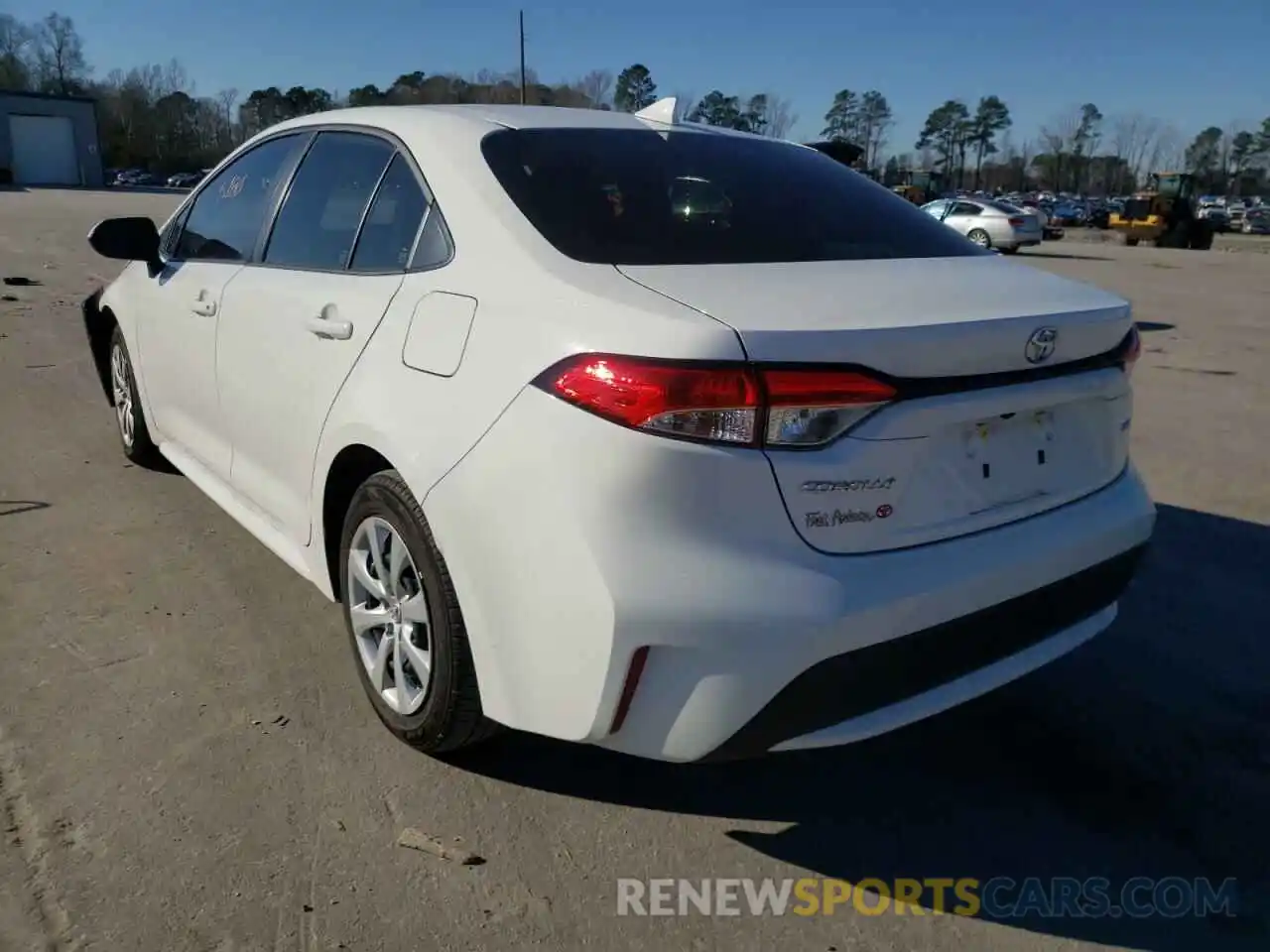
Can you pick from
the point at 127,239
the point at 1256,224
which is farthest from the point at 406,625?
the point at 1256,224

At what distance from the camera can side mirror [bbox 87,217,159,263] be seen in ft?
13.2

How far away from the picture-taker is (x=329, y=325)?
273 cm

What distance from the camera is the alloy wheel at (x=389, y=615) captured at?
8.20 feet

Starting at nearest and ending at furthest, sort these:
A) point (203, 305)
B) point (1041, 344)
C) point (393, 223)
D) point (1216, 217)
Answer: point (1041, 344)
point (393, 223)
point (203, 305)
point (1216, 217)

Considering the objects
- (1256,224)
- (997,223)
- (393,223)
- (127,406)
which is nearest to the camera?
(393,223)

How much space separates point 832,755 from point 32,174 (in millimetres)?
75512

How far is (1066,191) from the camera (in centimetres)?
10669

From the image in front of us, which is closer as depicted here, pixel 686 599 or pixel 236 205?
pixel 686 599

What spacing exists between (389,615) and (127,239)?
241 centimetres

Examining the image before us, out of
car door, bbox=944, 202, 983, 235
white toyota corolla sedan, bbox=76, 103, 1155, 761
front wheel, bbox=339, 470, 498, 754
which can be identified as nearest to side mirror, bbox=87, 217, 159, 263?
white toyota corolla sedan, bbox=76, 103, 1155, 761

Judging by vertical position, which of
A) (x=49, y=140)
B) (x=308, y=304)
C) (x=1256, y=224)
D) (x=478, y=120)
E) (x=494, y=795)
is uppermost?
(x=49, y=140)

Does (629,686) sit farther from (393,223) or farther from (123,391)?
(123,391)

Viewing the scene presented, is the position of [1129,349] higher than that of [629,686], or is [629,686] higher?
[1129,349]

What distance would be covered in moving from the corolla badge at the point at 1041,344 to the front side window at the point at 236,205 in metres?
2.49
